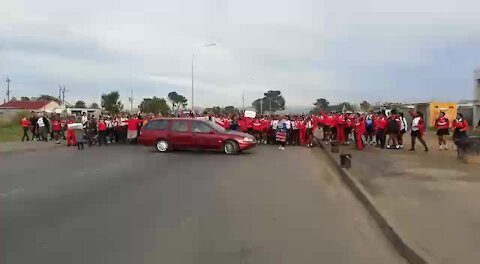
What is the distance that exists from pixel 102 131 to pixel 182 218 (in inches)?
797

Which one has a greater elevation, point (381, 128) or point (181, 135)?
point (381, 128)

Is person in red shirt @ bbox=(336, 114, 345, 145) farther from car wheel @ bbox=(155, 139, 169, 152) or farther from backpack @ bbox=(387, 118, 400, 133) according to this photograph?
car wheel @ bbox=(155, 139, 169, 152)

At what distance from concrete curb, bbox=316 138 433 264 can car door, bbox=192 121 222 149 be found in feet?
30.9

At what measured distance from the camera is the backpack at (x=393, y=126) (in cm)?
2323

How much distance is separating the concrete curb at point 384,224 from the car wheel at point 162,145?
36.5 ft

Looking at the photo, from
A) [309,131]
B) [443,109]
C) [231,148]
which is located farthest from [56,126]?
[443,109]

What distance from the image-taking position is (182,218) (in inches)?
339

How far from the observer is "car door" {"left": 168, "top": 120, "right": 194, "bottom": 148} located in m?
23.0

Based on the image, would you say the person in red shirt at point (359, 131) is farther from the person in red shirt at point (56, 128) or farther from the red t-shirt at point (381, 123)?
the person in red shirt at point (56, 128)

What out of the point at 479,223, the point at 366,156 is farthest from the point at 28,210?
the point at 366,156

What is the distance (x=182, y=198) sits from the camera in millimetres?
10680

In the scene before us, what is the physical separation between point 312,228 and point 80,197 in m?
4.74

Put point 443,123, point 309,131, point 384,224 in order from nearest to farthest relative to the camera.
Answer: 1. point 384,224
2. point 443,123
3. point 309,131

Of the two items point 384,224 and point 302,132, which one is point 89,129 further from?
point 384,224
